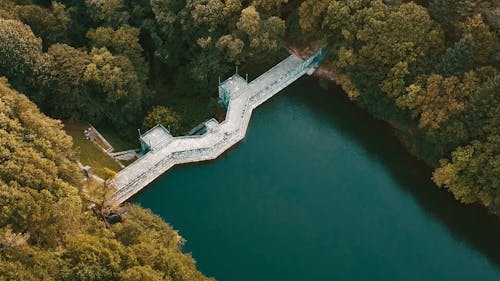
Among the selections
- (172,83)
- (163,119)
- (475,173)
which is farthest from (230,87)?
(475,173)

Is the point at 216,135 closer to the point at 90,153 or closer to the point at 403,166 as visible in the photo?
the point at 90,153

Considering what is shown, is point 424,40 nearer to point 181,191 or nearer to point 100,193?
point 181,191

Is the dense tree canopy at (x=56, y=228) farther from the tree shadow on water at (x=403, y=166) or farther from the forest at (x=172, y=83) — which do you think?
the tree shadow on water at (x=403, y=166)

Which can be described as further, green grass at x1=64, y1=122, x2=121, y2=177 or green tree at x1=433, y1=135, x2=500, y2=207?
green grass at x1=64, y1=122, x2=121, y2=177

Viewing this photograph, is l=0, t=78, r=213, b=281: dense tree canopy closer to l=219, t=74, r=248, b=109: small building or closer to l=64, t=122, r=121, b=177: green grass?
l=64, t=122, r=121, b=177: green grass

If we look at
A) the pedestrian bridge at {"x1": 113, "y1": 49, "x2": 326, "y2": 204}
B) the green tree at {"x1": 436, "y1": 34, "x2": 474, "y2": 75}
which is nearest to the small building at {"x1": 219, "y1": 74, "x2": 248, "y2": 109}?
the pedestrian bridge at {"x1": 113, "y1": 49, "x2": 326, "y2": 204}
